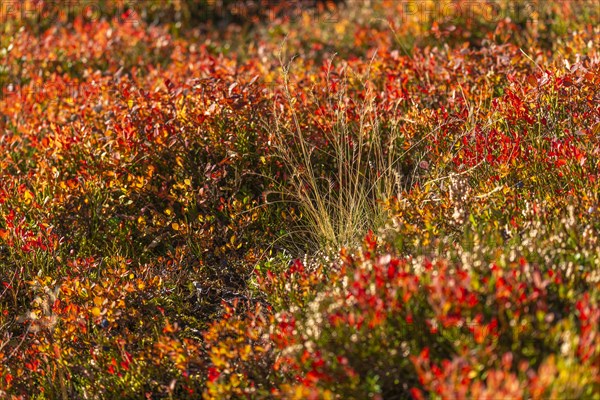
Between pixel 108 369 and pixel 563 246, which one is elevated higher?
pixel 563 246

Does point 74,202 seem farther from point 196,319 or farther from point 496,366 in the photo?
point 496,366

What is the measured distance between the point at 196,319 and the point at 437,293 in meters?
1.74

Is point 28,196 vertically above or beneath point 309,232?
above

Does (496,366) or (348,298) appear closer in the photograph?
(496,366)

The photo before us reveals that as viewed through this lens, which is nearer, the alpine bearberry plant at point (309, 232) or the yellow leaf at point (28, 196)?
the alpine bearberry plant at point (309, 232)

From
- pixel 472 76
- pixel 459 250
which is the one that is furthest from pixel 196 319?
pixel 472 76

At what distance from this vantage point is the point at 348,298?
10.7 feet

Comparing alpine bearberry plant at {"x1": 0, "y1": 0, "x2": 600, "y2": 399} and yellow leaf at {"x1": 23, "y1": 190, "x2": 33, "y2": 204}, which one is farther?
yellow leaf at {"x1": 23, "y1": 190, "x2": 33, "y2": 204}

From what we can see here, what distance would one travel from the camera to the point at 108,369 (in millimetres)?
3525

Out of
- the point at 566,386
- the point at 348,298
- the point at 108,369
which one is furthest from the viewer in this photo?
the point at 108,369

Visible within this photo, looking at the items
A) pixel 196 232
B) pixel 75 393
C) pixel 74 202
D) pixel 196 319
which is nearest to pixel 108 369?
pixel 75 393

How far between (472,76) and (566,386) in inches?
137

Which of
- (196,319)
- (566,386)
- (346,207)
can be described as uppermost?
(566,386)

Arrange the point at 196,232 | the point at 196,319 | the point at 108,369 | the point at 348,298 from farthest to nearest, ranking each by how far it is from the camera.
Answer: the point at 196,232, the point at 196,319, the point at 108,369, the point at 348,298
